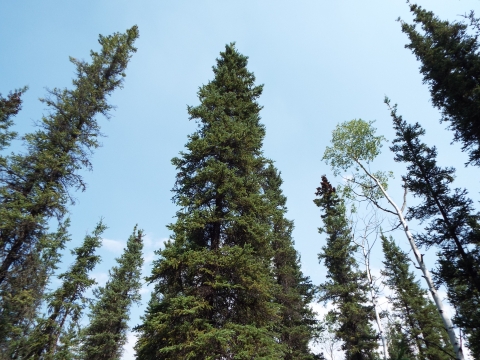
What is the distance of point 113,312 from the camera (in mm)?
24094

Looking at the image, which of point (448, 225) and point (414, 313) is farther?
point (414, 313)

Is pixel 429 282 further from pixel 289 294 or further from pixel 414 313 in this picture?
pixel 414 313

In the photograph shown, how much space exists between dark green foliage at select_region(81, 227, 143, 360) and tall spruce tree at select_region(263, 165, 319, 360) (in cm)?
1497

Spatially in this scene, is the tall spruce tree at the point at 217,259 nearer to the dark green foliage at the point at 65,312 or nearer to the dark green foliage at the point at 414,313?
the dark green foliage at the point at 65,312

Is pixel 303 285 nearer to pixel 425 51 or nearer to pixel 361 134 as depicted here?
pixel 361 134

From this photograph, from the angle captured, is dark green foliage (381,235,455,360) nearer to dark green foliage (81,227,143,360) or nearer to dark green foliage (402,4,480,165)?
dark green foliage (402,4,480,165)

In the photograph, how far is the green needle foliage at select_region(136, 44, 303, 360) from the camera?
856cm

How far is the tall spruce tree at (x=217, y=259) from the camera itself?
28.1 feet

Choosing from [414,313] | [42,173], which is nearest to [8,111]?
[42,173]

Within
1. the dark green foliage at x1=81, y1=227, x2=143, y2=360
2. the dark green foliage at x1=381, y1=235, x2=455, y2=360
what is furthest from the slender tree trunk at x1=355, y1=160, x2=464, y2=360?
the dark green foliage at x1=81, y1=227, x2=143, y2=360

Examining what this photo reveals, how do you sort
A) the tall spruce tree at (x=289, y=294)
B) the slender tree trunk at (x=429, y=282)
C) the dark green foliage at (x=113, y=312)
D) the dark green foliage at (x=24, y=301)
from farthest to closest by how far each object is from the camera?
the dark green foliage at (x=113, y=312) < the tall spruce tree at (x=289, y=294) < the dark green foliage at (x=24, y=301) < the slender tree trunk at (x=429, y=282)

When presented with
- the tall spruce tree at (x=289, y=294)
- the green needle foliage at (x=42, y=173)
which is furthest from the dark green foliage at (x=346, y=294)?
the green needle foliage at (x=42, y=173)

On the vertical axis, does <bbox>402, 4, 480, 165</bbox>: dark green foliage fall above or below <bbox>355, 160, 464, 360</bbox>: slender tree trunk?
above

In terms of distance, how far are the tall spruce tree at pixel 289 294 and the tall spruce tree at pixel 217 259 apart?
16.4ft
